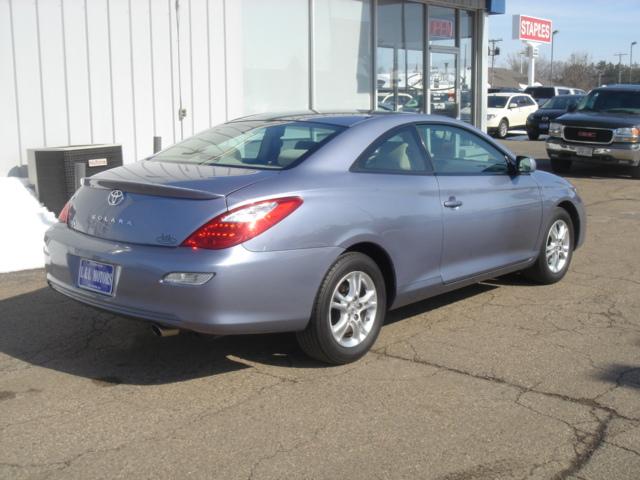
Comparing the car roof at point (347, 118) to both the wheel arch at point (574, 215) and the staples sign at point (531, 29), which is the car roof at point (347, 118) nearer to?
the wheel arch at point (574, 215)

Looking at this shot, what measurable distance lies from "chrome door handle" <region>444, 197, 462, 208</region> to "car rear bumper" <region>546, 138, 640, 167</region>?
10.4 meters

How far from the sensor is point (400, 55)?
1462cm

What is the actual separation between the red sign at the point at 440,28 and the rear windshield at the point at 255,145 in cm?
1025

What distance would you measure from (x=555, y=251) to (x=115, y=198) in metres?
4.01

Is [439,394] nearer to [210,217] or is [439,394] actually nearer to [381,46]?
[210,217]

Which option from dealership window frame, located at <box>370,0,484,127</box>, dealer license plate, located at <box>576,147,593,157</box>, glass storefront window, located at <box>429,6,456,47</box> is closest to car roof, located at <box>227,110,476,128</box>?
dealership window frame, located at <box>370,0,484,127</box>

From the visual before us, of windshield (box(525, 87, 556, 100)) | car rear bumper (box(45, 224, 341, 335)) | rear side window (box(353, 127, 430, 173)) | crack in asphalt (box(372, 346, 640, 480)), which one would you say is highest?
windshield (box(525, 87, 556, 100))

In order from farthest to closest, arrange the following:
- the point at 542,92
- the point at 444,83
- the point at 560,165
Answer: the point at 542,92
the point at 560,165
the point at 444,83

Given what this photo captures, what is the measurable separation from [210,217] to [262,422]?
3.64ft

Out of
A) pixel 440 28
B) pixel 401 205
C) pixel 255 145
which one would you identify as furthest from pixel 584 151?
pixel 255 145

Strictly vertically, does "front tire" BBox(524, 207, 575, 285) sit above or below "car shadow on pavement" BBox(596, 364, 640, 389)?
above

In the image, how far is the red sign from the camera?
15086 millimetres

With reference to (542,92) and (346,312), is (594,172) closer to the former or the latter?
(346,312)

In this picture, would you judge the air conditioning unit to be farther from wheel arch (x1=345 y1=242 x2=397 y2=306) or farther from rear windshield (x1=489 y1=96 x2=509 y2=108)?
rear windshield (x1=489 y1=96 x2=509 y2=108)
